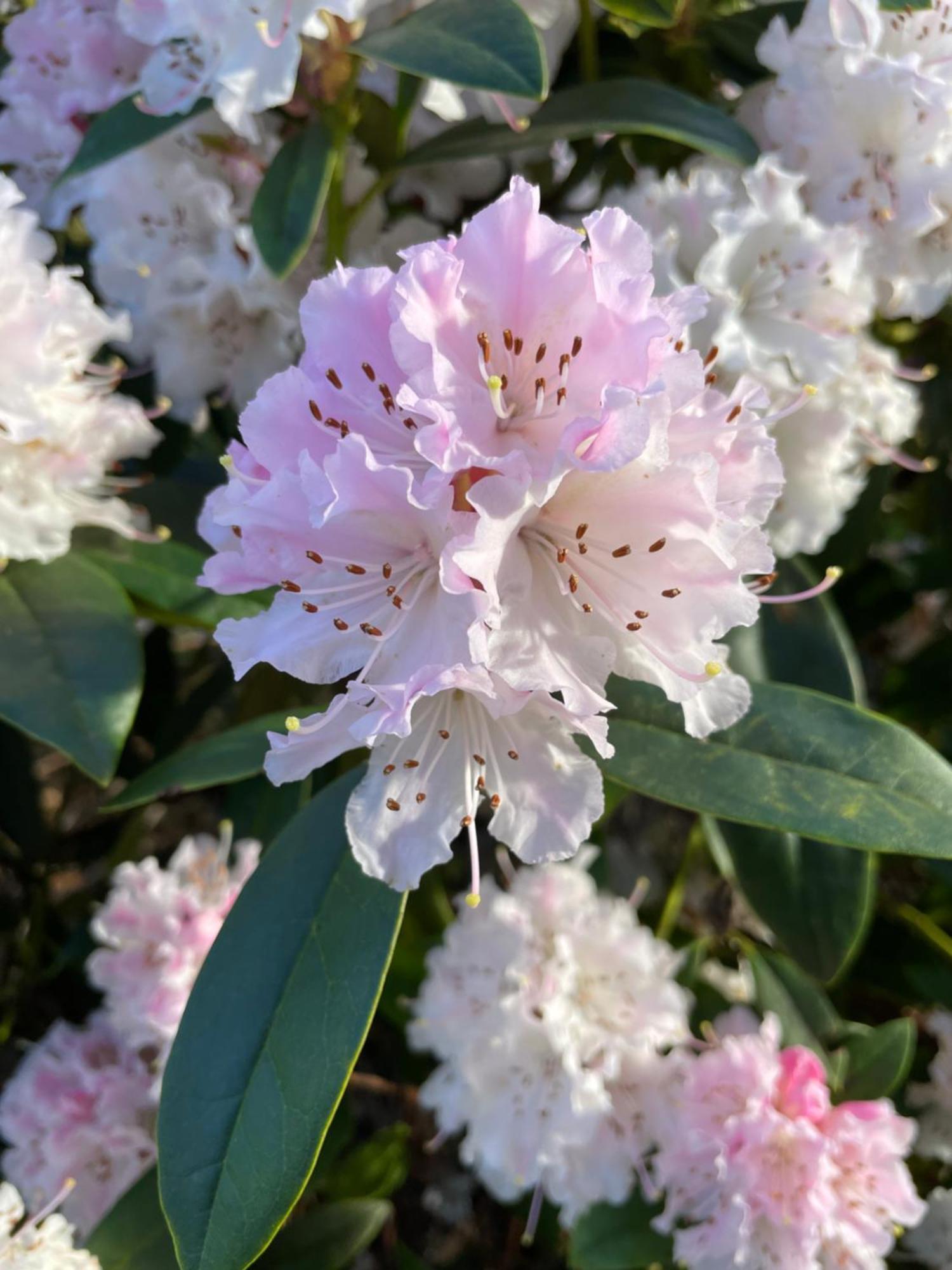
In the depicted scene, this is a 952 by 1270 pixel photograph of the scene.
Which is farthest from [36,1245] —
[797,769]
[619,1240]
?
[797,769]

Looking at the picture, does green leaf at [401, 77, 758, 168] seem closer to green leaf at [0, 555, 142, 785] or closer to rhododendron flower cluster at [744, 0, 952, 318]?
rhododendron flower cluster at [744, 0, 952, 318]

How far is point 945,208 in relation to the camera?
3.24 ft

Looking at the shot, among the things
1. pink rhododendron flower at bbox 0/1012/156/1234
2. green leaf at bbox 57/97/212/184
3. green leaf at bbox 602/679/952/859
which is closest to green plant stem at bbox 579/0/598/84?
green leaf at bbox 57/97/212/184

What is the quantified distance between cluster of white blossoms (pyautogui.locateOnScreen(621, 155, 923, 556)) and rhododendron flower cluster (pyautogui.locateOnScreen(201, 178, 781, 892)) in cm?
26

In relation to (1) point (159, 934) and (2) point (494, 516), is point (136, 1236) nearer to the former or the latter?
(1) point (159, 934)

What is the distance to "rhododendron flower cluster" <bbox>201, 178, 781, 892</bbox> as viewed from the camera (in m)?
0.58

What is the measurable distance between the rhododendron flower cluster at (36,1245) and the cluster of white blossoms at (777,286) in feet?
2.53

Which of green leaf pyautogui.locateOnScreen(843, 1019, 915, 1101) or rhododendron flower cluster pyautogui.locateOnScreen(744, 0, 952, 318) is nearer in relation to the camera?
rhododendron flower cluster pyautogui.locateOnScreen(744, 0, 952, 318)

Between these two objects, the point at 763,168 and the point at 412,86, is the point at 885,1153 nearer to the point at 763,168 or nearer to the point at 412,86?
the point at 763,168

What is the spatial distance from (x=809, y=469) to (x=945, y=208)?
240 mm

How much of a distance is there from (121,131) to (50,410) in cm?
24

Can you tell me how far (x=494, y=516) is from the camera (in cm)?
57

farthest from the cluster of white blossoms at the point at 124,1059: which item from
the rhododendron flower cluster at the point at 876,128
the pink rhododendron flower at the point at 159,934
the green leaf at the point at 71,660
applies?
the rhododendron flower cluster at the point at 876,128

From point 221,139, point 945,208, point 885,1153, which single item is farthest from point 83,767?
point 945,208
